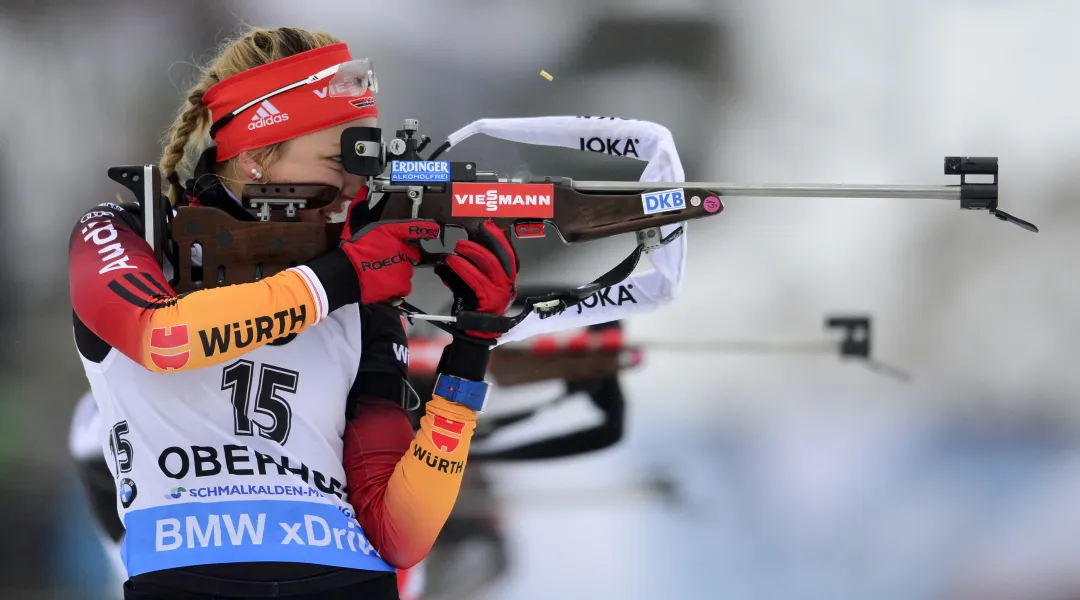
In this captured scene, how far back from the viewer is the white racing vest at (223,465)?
1.21 meters

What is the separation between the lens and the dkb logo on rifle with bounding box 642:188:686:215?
1459mm

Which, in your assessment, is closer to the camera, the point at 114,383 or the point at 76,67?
the point at 114,383

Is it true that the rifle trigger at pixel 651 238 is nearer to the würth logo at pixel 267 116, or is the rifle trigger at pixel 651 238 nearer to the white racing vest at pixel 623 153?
the white racing vest at pixel 623 153

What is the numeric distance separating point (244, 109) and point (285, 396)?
398 millimetres

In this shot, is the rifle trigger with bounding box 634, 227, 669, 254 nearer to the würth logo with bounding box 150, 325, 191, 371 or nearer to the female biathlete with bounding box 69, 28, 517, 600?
the female biathlete with bounding box 69, 28, 517, 600

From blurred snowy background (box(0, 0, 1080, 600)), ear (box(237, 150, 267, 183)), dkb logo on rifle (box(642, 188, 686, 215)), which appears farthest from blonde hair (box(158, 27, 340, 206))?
blurred snowy background (box(0, 0, 1080, 600))

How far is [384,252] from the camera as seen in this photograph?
1279 mm

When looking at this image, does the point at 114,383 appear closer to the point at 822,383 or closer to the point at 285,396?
the point at 285,396

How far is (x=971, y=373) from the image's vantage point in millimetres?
2355

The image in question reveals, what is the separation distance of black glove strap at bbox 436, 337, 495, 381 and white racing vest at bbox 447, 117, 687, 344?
233mm

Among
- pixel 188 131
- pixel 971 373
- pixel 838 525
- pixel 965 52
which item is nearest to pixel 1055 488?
pixel 971 373

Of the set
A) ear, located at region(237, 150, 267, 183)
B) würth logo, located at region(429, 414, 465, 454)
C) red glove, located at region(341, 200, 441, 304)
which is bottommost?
würth logo, located at region(429, 414, 465, 454)

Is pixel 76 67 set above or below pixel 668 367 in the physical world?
above

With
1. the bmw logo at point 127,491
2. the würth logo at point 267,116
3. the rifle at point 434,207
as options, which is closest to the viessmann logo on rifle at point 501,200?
the rifle at point 434,207
